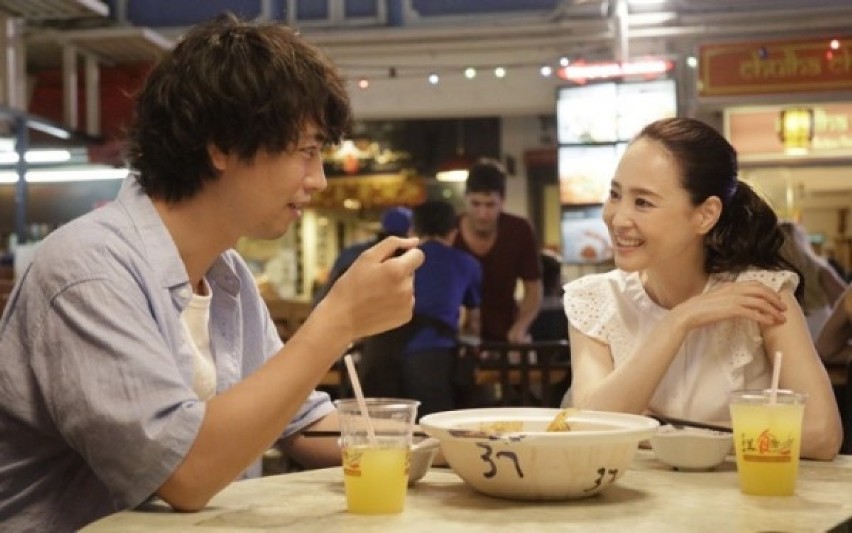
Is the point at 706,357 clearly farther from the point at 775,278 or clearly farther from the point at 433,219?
the point at 433,219

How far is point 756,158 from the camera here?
30.4 ft

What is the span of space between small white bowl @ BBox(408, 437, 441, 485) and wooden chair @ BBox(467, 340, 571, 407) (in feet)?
8.28

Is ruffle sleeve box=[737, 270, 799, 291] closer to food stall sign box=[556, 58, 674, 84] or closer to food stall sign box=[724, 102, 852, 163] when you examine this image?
food stall sign box=[556, 58, 674, 84]

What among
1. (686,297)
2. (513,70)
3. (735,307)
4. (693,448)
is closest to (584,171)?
(513,70)

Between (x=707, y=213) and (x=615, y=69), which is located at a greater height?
(x=615, y=69)

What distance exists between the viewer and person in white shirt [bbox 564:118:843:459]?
2.34m

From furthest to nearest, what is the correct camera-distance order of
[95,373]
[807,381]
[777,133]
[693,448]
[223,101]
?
[777,133]
[807,381]
[693,448]
[223,101]
[95,373]

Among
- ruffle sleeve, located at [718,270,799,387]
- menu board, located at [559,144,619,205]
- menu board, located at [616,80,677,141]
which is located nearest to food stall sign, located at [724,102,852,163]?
menu board, located at [616,80,677,141]

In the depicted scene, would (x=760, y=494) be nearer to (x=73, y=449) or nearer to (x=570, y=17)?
A: (x=73, y=449)

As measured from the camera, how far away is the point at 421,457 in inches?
74.9

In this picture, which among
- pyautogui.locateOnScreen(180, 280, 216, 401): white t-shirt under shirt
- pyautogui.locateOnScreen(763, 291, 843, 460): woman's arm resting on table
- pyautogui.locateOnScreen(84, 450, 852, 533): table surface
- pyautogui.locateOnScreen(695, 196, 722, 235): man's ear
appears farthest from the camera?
pyautogui.locateOnScreen(695, 196, 722, 235): man's ear

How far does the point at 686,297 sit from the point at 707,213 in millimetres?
203

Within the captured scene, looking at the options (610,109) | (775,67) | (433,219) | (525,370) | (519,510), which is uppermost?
(775,67)

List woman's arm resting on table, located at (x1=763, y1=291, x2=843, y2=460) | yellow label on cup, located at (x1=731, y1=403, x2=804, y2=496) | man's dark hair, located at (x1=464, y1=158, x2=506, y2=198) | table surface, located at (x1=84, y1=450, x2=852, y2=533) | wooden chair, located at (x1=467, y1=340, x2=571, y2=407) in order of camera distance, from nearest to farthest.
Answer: table surface, located at (x1=84, y1=450, x2=852, y2=533)
yellow label on cup, located at (x1=731, y1=403, x2=804, y2=496)
woman's arm resting on table, located at (x1=763, y1=291, x2=843, y2=460)
wooden chair, located at (x1=467, y1=340, x2=571, y2=407)
man's dark hair, located at (x1=464, y1=158, x2=506, y2=198)
